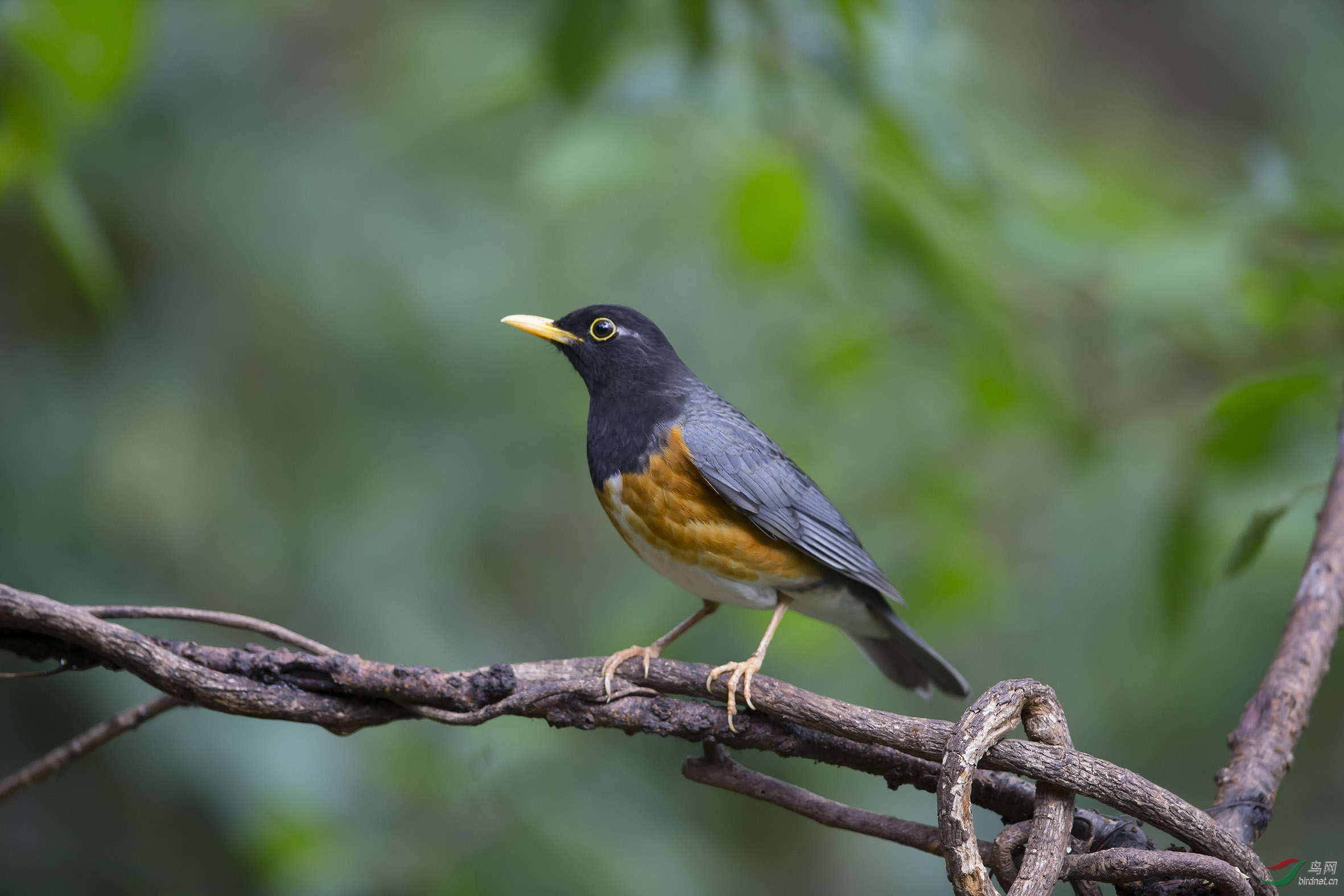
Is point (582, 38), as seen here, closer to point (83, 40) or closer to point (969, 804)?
point (83, 40)

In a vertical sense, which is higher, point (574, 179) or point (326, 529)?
point (574, 179)

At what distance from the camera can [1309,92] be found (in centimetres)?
889

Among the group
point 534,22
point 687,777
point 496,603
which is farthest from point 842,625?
point 496,603

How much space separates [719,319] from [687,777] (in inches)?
211

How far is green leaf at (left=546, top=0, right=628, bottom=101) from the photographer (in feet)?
9.36

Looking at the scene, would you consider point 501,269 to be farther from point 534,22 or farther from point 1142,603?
point 1142,603

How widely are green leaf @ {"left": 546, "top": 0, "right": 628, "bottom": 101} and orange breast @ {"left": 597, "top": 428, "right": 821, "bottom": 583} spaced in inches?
41.3

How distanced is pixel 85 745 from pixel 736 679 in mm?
1354

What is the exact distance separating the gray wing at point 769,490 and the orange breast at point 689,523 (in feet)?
0.16

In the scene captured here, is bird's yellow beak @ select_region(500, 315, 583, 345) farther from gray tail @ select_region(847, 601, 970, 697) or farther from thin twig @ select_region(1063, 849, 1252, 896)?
thin twig @ select_region(1063, 849, 1252, 896)

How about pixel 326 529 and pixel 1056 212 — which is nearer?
pixel 1056 212

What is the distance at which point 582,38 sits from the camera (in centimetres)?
Answer: 287

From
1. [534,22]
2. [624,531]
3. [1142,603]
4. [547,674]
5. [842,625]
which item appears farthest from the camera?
[1142,603]

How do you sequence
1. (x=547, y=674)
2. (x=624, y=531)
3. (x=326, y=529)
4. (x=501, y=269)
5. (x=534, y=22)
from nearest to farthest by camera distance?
(x=547, y=674) < (x=624, y=531) < (x=534, y=22) < (x=326, y=529) < (x=501, y=269)
